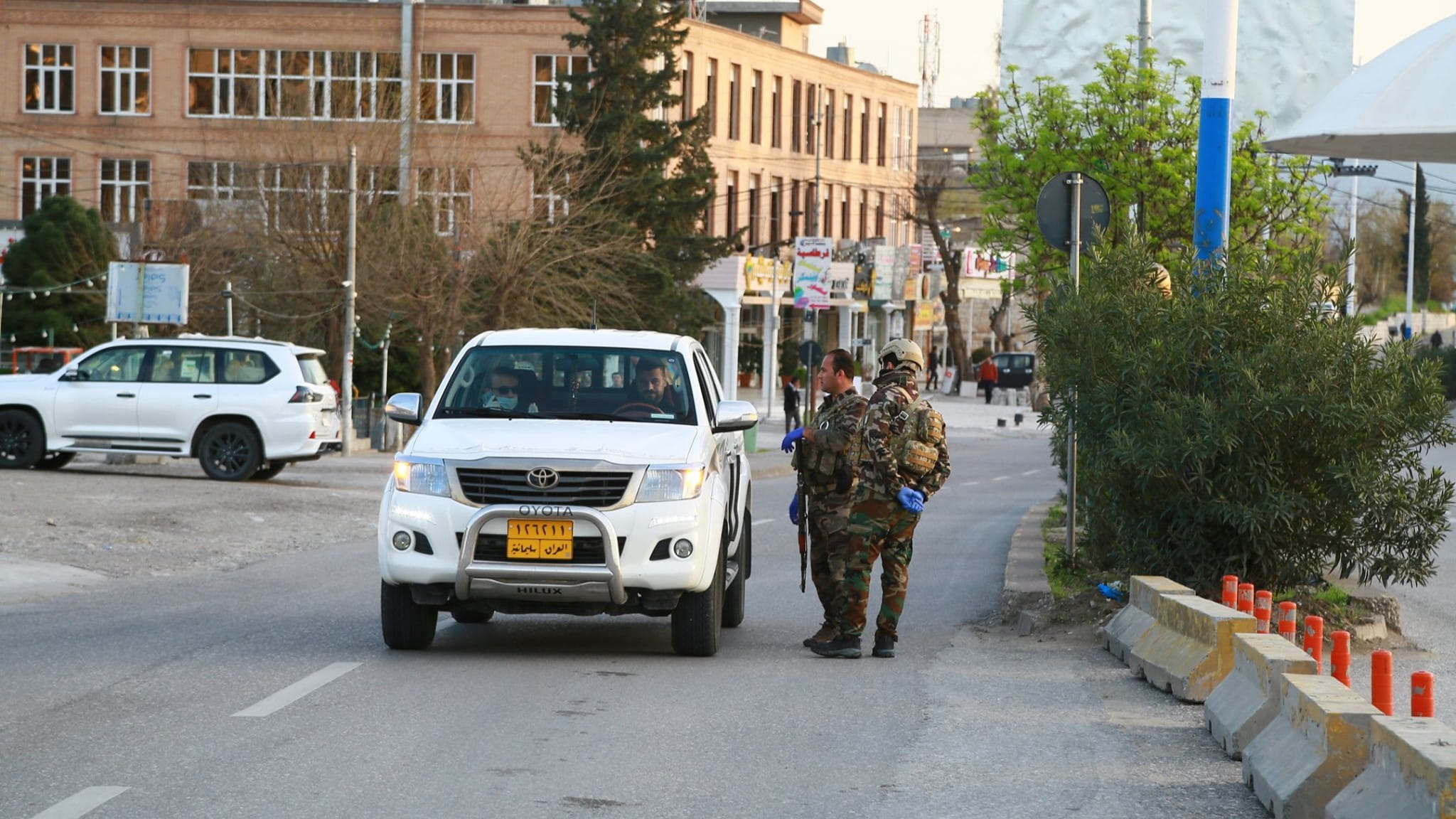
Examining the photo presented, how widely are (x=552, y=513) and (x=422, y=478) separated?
780 millimetres

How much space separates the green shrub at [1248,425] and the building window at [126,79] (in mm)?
60802

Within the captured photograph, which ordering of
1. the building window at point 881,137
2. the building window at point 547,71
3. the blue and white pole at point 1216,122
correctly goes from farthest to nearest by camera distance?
the building window at point 881,137, the building window at point 547,71, the blue and white pole at point 1216,122

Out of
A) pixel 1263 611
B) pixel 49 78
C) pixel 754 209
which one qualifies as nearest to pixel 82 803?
pixel 1263 611

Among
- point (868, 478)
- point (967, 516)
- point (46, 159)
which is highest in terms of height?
point (46, 159)

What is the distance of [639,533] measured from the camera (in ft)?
32.8

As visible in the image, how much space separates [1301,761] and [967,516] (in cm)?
1771

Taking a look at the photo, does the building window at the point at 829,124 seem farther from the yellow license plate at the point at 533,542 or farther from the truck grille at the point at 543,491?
the yellow license plate at the point at 533,542

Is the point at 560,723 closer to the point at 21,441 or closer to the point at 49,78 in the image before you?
the point at 21,441

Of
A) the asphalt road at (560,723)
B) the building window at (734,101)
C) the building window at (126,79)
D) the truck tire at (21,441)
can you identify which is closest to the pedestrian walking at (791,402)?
the truck tire at (21,441)

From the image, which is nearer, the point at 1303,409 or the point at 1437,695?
the point at 1437,695

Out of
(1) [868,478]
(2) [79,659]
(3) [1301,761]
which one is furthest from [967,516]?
(3) [1301,761]

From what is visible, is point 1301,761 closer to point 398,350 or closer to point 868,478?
point 868,478

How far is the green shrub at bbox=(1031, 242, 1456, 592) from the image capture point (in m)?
10.8

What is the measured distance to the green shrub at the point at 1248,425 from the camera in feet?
35.3
